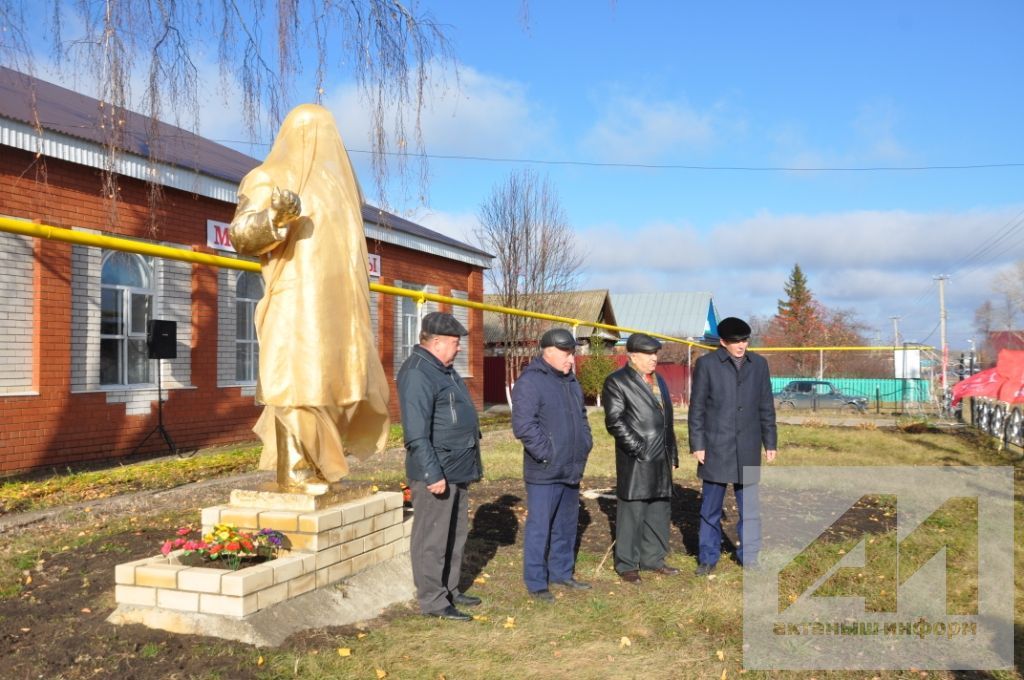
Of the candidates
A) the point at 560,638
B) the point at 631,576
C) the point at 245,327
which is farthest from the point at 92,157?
the point at 560,638

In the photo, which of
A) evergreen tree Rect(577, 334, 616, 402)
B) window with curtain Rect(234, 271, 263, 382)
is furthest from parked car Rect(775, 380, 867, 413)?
window with curtain Rect(234, 271, 263, 382)

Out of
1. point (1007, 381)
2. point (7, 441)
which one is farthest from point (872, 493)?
point (7, 441)

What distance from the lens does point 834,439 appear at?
16.0m

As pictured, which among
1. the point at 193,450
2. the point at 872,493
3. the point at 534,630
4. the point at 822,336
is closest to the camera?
the point at 534,630

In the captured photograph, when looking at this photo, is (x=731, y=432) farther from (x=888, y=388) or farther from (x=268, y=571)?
(x=888, y=388)

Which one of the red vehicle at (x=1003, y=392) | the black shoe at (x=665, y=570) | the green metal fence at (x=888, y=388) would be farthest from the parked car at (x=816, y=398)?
the black shoe at (x=665, y=570)

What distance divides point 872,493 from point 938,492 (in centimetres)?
94

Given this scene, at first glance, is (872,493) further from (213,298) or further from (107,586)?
(213,298)

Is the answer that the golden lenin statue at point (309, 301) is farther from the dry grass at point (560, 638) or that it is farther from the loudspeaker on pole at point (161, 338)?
the loudspeaker on pole at point (161, 338)

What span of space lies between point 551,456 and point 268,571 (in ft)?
6.45

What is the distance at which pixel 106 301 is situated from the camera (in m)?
11.2

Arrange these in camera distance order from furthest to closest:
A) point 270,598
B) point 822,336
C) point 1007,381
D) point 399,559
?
point 822,336, point 1007,381, point 399,559, point 270,598

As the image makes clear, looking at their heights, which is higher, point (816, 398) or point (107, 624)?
point (107, 624)

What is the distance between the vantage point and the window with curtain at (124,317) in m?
11.2
